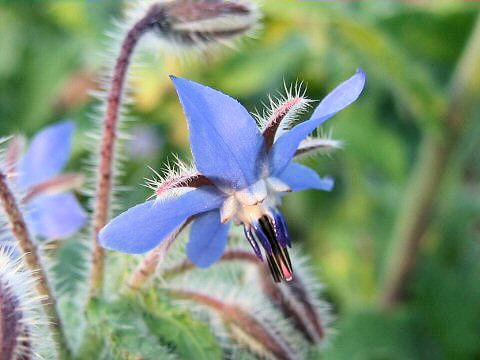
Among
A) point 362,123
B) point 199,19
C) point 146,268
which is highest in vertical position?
point 199,19

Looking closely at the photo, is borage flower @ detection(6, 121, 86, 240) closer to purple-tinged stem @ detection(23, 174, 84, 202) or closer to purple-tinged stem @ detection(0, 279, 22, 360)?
purple-tinged stem @ detection(23, 174, 84, 202)

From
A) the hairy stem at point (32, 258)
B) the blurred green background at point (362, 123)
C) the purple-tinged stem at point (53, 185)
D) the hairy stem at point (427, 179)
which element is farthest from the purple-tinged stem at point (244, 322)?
the hairy stem at point (427, 179)

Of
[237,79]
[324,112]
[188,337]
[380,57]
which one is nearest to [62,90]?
[237,79]

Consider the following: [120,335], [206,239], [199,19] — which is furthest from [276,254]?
[199,19]

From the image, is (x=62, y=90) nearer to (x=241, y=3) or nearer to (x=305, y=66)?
(x=305, y=66)

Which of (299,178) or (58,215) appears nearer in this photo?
(299,178)

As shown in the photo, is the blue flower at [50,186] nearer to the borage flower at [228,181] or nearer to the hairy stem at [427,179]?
the borage flower at [228,181]

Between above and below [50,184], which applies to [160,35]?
above

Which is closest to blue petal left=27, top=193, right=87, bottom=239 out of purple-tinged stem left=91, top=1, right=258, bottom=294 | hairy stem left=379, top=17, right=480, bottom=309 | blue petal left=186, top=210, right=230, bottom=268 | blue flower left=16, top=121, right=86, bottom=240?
blue flower left=16, top=121, right=86, bottom=240

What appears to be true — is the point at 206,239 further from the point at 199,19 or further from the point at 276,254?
the point at 199,19
